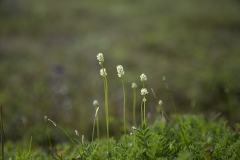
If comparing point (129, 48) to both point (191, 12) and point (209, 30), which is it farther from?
point (191, 12)

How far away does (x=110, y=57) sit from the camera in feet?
30.4

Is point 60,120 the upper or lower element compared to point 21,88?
lower

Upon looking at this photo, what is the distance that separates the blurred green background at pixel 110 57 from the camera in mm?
5695

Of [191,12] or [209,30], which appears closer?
[209,30]

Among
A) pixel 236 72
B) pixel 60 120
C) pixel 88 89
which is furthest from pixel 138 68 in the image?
pixel 60 120

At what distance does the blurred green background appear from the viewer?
570 cm

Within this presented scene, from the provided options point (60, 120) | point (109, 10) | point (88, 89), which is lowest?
point (60, 120)

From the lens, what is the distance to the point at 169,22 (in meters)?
13.0

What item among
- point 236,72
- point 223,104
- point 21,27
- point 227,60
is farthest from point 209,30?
point 21,27

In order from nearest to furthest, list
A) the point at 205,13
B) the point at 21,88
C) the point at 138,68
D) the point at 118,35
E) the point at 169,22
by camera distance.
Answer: the point at 21,88 < the point at 138,68 < the point at 118,35 < the point at 169,22 < the point at 205,13

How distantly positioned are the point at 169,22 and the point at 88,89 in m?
7.88

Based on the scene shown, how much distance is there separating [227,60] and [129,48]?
380 centimetres

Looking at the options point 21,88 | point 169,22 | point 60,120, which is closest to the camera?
point 60,120

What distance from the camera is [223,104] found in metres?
5.77
